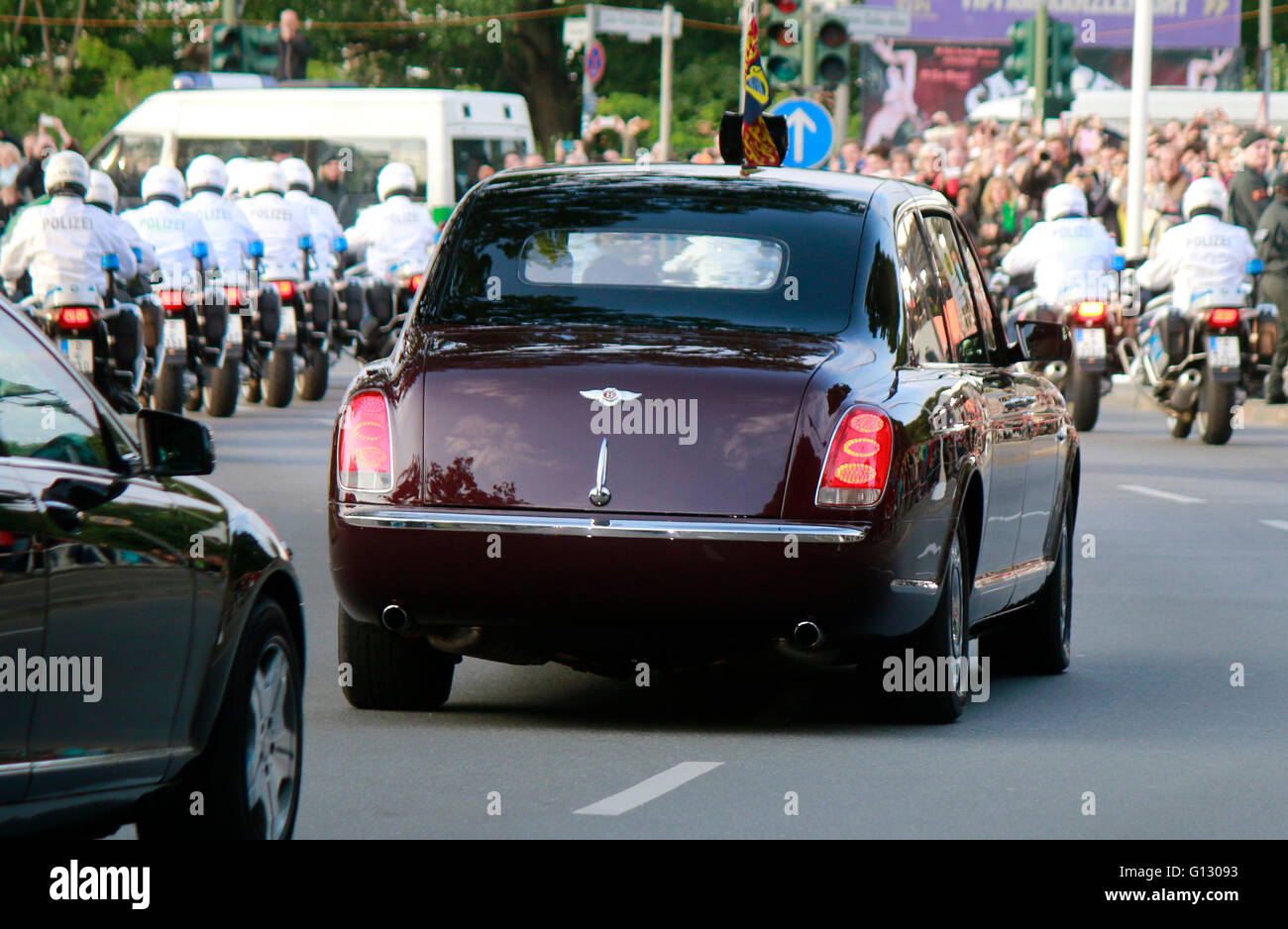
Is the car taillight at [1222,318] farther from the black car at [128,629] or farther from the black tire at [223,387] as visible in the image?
the black car at [128,629]

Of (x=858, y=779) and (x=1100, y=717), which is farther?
(x=1100, y=717)

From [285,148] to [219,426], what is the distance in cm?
1364

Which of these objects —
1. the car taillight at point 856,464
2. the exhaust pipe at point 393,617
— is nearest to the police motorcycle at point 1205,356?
the car taillight at point 856,464

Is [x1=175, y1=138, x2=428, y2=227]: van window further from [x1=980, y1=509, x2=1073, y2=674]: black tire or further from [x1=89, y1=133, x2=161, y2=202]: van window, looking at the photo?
[x1=980, y1=509, x2=1073, y2=674]: black tire

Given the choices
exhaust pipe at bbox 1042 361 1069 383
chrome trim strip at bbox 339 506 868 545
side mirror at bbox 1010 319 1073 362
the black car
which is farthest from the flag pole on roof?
the black car

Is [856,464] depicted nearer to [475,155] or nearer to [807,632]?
[807,632]

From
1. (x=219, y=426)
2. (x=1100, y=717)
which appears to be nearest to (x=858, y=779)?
(x=1100, y=717)

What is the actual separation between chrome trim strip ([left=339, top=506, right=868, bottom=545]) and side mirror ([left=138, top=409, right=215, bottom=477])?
2183mm

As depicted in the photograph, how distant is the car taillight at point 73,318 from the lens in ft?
61.6

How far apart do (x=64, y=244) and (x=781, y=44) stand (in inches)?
374

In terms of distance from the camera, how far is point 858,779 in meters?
7.62

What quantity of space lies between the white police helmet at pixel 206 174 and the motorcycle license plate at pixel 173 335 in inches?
106
